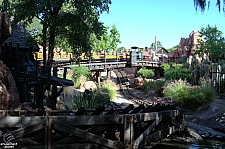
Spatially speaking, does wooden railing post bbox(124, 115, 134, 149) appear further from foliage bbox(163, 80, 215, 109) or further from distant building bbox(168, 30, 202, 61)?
distant building bbox(168, 30, 202, 61)

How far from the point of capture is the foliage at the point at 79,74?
22420 millimetres

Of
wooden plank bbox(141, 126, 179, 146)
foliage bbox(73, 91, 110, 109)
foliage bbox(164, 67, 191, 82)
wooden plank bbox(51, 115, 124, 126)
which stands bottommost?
wooden plank bbox(141, 126, 179, 146)

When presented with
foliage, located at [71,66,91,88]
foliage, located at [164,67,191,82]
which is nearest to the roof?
foliage, located at [71,66,91,88]

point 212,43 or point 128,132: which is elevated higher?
point 212,43

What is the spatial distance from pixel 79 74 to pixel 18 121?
1828 cm

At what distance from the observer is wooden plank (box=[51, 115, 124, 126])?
5.84 metres

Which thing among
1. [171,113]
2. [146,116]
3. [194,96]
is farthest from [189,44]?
[146,116]

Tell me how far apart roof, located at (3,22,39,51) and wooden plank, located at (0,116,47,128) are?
34.8ft

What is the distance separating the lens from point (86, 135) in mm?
5980

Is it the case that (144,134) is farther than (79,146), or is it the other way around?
(144,134)

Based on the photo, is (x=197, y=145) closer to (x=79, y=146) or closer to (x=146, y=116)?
(x=146, y=116)

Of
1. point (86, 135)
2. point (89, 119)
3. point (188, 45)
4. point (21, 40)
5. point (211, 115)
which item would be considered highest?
point (188, 45)

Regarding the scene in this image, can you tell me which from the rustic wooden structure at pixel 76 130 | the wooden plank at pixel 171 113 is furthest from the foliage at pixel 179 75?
the rustic wooden structure at pixel 76 130

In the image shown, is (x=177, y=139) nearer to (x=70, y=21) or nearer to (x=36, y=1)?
(x=70, y=21)
